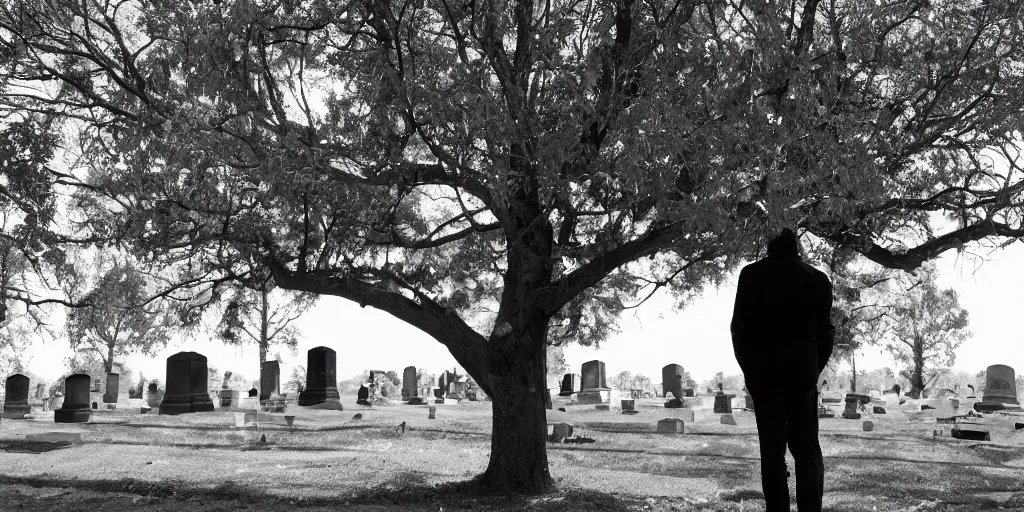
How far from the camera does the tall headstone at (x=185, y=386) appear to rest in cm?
2583

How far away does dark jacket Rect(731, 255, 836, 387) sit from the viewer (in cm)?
496

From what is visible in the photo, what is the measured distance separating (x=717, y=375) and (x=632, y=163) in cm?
6153

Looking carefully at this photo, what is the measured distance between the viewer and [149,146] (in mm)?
8516

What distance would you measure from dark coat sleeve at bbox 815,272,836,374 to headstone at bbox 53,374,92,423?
23.5 m

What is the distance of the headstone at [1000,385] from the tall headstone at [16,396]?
34.6 m

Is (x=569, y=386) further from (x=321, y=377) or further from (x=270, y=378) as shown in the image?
(x=270, y=378)

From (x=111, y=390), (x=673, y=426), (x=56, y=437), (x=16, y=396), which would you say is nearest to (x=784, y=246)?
(x=673, y=426)

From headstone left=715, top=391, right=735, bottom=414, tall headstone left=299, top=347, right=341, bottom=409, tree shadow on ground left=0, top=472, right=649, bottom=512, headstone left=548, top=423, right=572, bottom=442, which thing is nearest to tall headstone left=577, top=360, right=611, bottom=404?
headstone left=715, top=391, right=735, bottom=414

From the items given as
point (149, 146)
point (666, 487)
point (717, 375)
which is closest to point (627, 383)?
point (717, 375)

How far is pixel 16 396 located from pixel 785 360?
30.4 m

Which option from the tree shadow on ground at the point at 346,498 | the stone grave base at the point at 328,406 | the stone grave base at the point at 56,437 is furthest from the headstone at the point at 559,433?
the stone grave base at the point at 328,406

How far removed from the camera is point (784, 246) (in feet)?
17.8

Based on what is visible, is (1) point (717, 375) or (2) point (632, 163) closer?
(2) point (632, 163)

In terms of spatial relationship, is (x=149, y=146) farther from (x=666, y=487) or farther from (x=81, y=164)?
(x=666, y=487)
